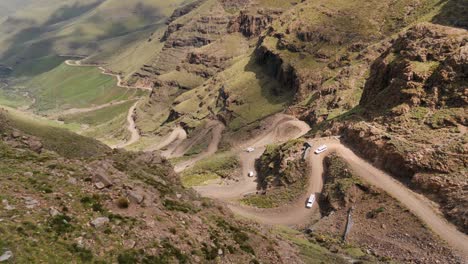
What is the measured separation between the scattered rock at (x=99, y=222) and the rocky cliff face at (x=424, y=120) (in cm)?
4810

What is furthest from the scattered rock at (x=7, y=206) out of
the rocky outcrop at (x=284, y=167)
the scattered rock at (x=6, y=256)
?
the rocky outcrop at (x=284, y=167)

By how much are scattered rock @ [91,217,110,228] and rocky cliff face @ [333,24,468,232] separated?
4810 cm

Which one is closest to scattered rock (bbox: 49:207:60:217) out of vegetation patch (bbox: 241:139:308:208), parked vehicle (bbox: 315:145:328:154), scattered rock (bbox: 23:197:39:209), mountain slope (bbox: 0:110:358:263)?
mountain slope (bbox: 0:110:358:263)

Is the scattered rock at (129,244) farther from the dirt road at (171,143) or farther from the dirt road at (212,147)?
the dirt road at (171,143)

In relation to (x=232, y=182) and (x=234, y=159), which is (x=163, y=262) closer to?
(x=232, y=182)

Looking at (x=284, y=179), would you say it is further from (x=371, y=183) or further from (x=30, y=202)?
(x=30, y=202)

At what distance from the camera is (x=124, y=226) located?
2942 centimetres

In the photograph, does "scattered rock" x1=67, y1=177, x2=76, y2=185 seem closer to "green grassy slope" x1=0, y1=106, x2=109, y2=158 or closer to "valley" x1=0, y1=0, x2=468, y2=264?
"valley" x1=0, y1=0, x2=468, y2=264

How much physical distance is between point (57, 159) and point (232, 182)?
6933 cm

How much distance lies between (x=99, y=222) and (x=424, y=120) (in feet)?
202

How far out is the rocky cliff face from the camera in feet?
185

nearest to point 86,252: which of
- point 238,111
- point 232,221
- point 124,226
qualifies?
point 124,226

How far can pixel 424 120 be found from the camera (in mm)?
66562

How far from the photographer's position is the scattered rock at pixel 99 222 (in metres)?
28.1
